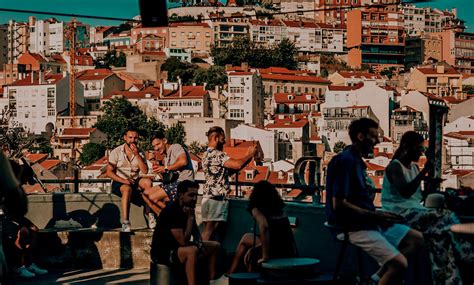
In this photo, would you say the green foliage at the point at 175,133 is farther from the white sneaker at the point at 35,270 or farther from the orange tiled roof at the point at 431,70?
the white sneaker at the point at 35,270

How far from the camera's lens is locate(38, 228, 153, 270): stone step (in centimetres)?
948

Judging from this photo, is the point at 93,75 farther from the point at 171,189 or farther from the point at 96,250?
the point at 171,189

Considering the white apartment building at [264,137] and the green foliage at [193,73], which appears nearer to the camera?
the white apartment building at [264,137]

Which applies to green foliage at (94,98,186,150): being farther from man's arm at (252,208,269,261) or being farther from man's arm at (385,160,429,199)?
man's arm at (385,160,429,199)

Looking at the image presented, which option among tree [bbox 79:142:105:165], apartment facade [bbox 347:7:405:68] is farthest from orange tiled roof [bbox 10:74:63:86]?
apartment facade [bbox 347:7:405:68]

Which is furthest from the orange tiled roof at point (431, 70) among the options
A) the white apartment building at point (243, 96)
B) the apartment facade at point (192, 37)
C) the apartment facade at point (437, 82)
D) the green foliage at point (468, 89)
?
the apartment facade at point (192, 37)

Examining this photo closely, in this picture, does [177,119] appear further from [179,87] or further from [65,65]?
[65,65]

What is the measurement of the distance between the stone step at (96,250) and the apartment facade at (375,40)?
14030 centimetres

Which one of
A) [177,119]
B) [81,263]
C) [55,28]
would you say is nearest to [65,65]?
[55,28]

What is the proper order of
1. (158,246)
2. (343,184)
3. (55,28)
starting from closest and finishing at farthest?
(343,184)
(158,246)
(55,28)

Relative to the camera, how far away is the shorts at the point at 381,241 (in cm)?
637

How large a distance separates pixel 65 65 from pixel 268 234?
471 ft

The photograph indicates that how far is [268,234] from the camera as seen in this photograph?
696 centimetres

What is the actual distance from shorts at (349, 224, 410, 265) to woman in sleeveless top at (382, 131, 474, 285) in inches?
5.1
